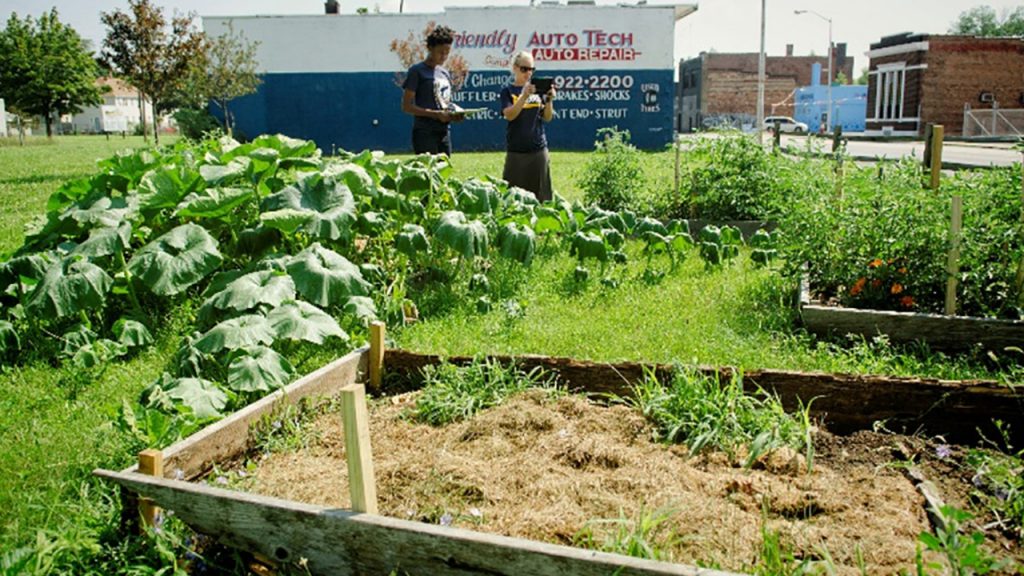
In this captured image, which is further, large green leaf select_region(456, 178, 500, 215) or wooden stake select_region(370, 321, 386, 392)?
large green leaf select_region(456, 178, 500, 215)

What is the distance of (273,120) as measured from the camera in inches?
1309

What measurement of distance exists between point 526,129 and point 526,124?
0.05m

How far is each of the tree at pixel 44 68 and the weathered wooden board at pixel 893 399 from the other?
62.2 metres

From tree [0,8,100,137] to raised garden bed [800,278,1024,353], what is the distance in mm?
61262

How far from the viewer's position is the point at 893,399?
347cm

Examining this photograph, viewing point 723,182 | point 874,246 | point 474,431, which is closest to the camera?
point 474,431

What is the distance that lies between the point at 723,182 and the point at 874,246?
392 centimetres

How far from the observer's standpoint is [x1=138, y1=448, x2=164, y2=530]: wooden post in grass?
107 inches

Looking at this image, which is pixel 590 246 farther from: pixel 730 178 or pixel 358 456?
pixel 358 456

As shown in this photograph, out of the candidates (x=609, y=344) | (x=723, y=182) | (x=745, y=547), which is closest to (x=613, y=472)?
(x=745, y=547)

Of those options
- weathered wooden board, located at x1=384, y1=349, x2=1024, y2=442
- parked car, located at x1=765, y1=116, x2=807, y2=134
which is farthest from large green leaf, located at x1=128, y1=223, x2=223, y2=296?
parked car, located at x1=765, y1=116, x2=807, y2=134

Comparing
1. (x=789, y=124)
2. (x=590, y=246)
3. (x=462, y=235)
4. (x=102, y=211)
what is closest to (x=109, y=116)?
(x=789, y=124)

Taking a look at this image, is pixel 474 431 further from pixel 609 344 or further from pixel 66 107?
pixel 66 107

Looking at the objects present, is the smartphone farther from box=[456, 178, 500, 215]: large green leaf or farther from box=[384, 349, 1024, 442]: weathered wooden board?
box=[384, 349, 1024, 442]: weathered wooden board
